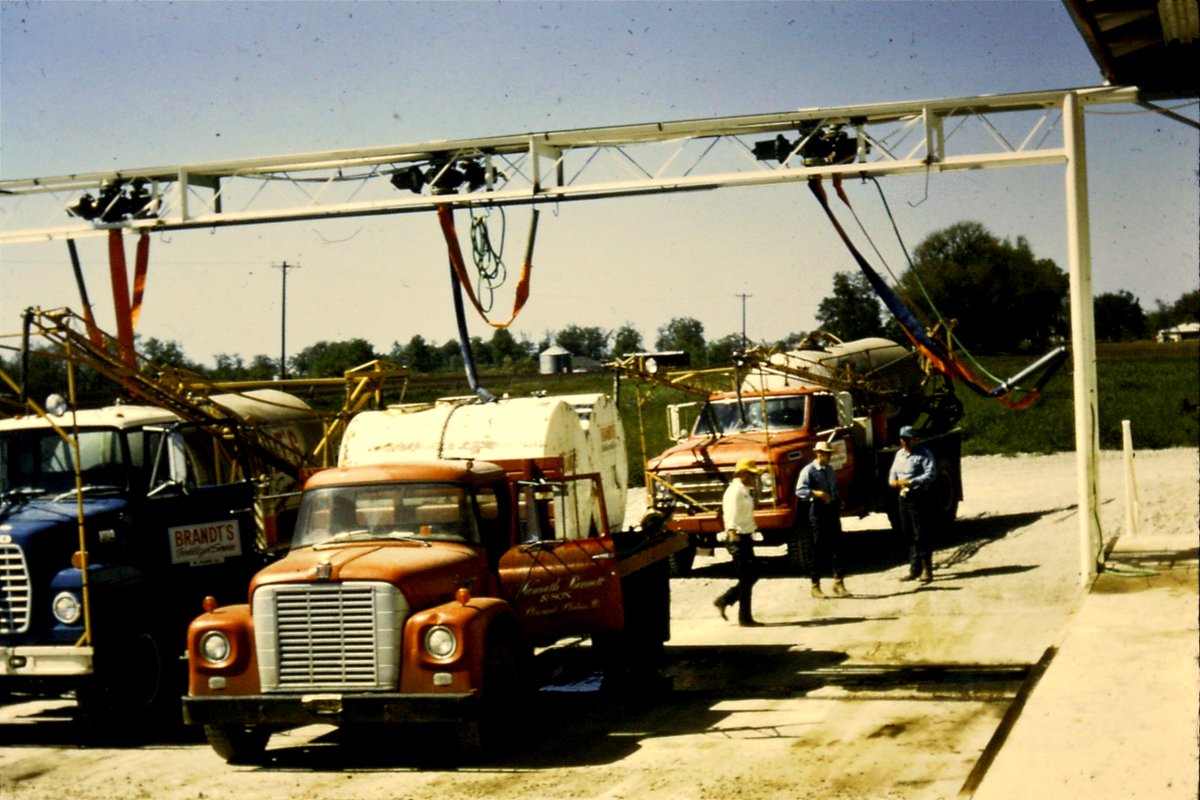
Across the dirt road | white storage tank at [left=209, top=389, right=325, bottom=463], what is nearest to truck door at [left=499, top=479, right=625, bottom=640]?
the dirt road

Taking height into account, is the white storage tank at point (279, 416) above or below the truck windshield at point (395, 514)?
above

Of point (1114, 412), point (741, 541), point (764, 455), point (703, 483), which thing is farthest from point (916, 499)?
point (1114, 412)

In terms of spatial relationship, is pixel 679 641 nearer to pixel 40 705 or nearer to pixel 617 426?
pixel 617 426

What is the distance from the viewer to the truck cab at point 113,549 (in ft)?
40.8

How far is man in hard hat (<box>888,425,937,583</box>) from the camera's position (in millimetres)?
19922

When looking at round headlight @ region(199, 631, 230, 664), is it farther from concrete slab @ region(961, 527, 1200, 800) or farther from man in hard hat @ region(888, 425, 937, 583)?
man in hard hat @ region(888, 425, 937, 583)

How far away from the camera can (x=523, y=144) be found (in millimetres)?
16453

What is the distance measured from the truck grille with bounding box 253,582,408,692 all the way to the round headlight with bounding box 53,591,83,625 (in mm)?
2424

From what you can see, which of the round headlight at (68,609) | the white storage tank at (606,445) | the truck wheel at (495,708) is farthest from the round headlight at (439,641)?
the white storage tank at (606,445)

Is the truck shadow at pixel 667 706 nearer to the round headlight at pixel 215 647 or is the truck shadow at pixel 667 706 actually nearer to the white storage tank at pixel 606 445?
the round headlight at pixel 215 647

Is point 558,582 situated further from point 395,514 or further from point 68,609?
point 68,609

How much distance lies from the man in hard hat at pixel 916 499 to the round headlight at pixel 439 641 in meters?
10.8

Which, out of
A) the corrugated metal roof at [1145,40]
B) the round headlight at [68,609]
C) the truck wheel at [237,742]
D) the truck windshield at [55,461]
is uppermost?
the corrugated metal roof at [1145,40]

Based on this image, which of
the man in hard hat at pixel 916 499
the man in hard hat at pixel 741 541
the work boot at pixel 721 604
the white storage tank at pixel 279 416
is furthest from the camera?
the man in hard hat at pixel 916 499
